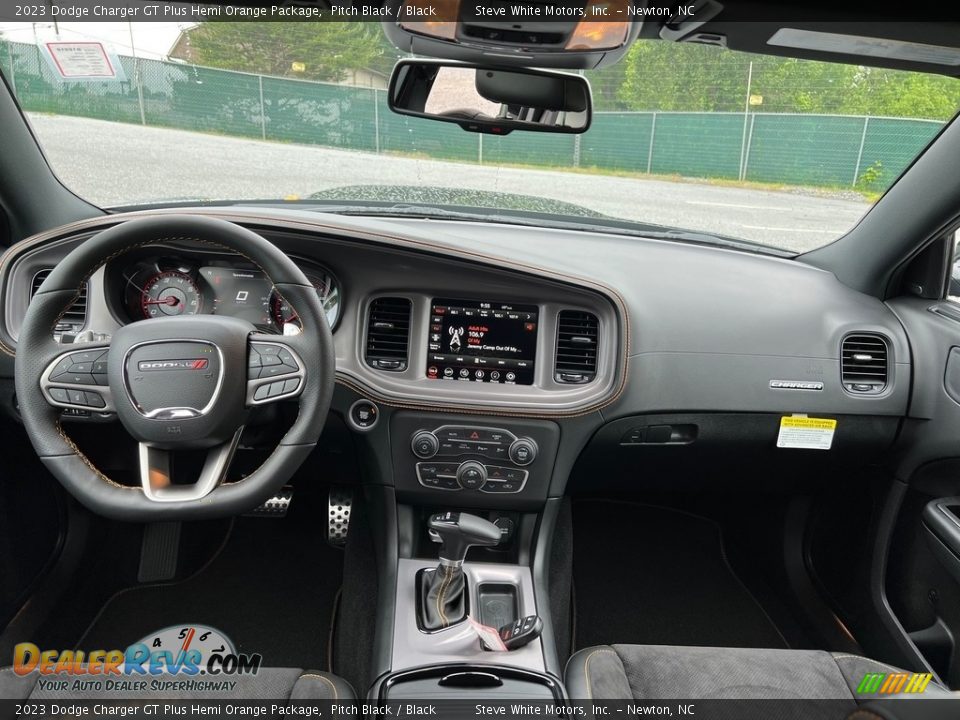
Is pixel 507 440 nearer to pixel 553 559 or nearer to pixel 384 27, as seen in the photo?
pixel 553 559

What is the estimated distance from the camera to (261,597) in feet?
9.20

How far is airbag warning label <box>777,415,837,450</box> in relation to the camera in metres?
2.33

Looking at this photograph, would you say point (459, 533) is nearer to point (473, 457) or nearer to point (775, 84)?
point (473, 457)

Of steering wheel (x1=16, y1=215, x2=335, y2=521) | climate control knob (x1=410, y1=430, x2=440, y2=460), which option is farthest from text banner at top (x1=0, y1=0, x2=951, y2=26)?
climate control knob (x1=410, y1=430, x2=440, y2=460)

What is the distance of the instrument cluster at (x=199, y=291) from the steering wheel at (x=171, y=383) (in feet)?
1.37

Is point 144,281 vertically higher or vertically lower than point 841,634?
higher

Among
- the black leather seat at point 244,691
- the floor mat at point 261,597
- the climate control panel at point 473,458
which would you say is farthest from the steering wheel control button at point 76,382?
the floor mat at point 261,597

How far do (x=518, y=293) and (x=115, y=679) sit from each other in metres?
1.54

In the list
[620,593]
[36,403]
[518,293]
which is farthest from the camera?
[620,593]

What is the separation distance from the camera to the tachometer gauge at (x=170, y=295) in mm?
2002

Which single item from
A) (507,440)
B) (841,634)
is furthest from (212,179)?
(841,634)

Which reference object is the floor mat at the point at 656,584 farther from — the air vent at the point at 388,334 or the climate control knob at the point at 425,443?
the air vent at the point at 388,334

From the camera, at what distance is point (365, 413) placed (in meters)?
2.18

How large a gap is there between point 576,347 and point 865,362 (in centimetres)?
102
